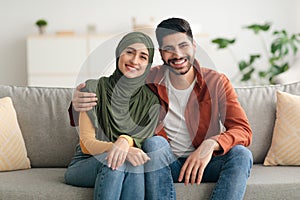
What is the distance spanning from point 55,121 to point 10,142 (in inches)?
9.7

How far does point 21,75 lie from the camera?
5.82m

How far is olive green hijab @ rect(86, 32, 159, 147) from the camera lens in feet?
6.73

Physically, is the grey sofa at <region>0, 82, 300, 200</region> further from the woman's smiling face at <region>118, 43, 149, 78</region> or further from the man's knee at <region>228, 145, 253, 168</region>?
the woman's smiling face at <region>118, 43, 149, 78</region>

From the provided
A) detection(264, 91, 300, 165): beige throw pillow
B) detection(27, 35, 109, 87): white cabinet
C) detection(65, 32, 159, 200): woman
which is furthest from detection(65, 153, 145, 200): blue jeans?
detection(27, 35, 109, 87): white cabinet

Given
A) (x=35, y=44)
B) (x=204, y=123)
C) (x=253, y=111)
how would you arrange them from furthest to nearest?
1. (x=35, y=44)
2. (x=253, y=111)
3. (x=204, y=123)

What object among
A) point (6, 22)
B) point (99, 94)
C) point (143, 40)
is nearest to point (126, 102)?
A: point (99, 94)

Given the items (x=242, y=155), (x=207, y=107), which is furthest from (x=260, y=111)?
(x=242, y=155)

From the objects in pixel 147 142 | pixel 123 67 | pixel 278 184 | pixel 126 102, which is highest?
pixel 123 67

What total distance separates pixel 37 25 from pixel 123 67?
12.7 feet

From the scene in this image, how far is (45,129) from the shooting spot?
8.25ft

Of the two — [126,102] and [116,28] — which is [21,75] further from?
[126,102]

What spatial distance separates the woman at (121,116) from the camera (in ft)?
6.56

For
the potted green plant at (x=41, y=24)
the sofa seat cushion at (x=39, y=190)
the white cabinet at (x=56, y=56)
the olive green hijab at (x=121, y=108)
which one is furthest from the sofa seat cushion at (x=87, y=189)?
the potted green plant at (x=41, y=24)

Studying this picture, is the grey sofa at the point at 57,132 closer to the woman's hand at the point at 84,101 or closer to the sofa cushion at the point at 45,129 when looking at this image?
the sofa cushion at the point at 45,129
